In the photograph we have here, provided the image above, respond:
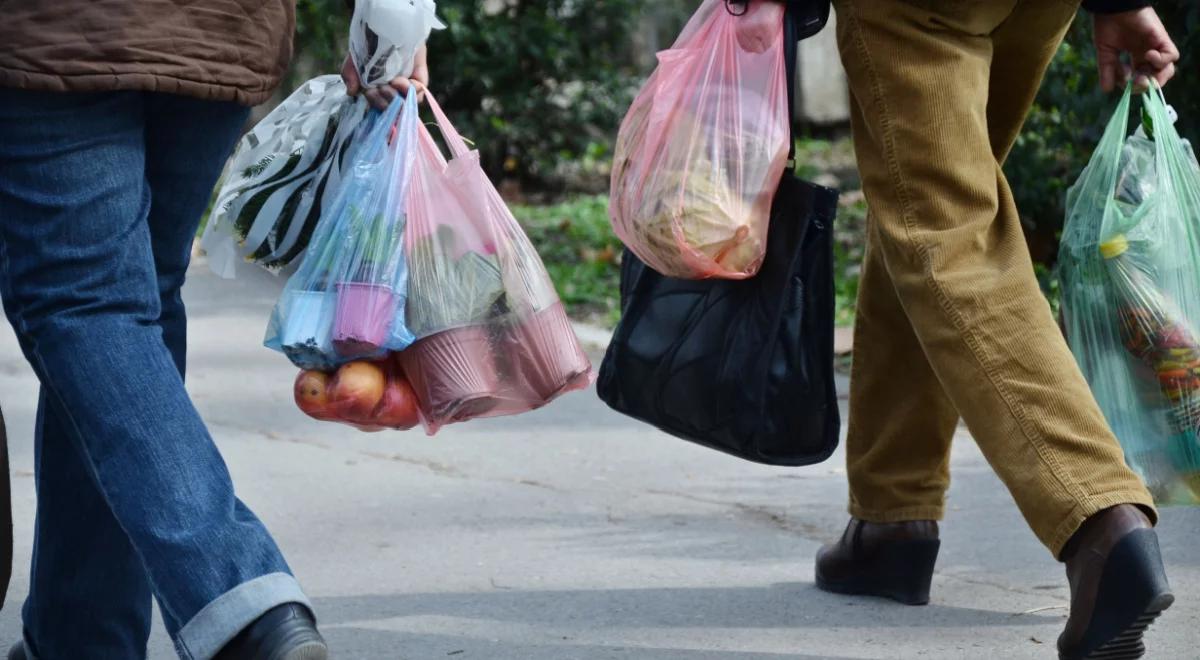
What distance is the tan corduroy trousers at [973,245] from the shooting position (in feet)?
8.00

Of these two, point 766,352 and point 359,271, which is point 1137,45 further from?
point 359,271

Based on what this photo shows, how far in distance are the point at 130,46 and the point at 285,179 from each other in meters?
0.58

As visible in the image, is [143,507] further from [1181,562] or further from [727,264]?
[1181,562]

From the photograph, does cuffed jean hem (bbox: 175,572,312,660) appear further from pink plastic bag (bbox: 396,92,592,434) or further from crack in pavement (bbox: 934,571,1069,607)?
crack in pavement (bbox: 934,571,1069,607)

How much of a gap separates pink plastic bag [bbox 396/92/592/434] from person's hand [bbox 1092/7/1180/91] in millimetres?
1028

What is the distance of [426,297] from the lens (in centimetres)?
257

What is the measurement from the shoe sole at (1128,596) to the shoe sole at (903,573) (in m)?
0.65

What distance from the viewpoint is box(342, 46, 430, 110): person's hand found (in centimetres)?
259

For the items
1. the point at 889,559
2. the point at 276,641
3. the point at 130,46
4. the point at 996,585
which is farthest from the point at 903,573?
the point at 130,46

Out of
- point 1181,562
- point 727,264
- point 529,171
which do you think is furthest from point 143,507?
point 529,171

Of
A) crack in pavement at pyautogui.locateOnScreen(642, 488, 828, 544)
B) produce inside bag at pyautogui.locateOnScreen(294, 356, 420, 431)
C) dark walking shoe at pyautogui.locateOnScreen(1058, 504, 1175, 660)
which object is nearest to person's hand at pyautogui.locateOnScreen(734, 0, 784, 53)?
produce inside bag at pyautogui.locateOnScreen(294, 356, 420, 431)

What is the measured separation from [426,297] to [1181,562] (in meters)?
1.65

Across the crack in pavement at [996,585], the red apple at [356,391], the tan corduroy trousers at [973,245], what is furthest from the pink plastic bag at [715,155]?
the crack in pavement at [996,585]

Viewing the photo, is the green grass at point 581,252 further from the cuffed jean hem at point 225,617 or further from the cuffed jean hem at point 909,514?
the cuffed jean hem at point 225,617
